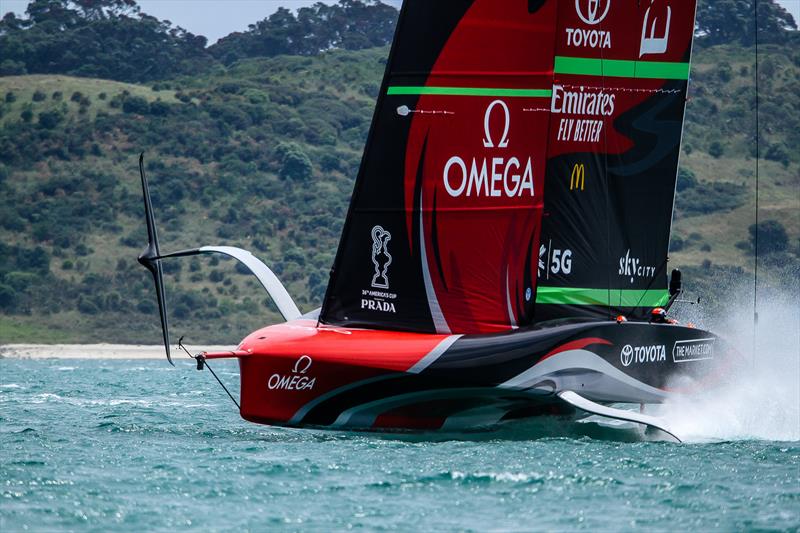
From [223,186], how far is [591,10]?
65645 millimetres

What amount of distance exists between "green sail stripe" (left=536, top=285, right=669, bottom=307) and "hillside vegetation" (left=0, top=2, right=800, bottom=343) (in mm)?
45535

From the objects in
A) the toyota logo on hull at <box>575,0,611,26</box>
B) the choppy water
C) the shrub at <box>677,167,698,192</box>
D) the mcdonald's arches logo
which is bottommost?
the choppy water

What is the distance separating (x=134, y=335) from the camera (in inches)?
2672

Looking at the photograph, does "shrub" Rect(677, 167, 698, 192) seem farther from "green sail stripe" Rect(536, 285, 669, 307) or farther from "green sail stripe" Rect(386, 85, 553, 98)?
"green sail stripe" Rect(386, 85, 553, 98)

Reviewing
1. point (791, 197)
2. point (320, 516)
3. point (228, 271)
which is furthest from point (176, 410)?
point (791, 197)

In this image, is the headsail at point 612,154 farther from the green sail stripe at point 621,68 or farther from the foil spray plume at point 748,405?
the foil spray plume at point 748,405

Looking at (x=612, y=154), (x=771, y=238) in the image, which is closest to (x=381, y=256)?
(x=612, y=154)

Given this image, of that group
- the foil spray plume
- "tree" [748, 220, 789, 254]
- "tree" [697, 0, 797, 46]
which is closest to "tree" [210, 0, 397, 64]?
"tree" [697, 0, 797, 46]

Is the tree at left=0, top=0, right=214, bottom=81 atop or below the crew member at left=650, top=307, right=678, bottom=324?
atop

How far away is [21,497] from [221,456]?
303 cm

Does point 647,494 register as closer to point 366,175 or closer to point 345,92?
point 366,175

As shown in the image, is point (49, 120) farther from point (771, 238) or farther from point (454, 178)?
point (454, 178)

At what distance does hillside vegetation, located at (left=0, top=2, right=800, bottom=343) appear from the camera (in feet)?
233

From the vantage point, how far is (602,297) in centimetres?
1952
